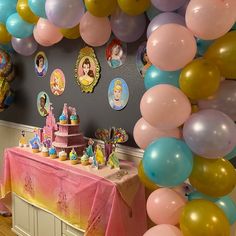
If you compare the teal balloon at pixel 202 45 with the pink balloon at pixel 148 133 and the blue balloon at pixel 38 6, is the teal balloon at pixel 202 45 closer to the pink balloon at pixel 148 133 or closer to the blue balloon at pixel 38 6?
the pink balloon at pixel 148 133

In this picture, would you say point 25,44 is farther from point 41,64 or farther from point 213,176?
point 213,176

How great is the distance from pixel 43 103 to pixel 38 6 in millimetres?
1160

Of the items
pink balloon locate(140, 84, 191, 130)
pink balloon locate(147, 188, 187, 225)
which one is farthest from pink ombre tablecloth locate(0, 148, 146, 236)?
pink balloon locate(140, 84, 191, 130)

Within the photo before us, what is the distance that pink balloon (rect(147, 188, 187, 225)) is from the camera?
4.92 feet

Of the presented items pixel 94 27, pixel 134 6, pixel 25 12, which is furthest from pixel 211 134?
pixel 25 12

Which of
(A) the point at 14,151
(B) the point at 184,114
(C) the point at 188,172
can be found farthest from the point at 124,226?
(A) the point at 14,151

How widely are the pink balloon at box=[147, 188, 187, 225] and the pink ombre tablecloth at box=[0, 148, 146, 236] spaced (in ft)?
0.97

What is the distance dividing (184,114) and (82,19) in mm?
1020

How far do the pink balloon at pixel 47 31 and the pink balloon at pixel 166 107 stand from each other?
114cm

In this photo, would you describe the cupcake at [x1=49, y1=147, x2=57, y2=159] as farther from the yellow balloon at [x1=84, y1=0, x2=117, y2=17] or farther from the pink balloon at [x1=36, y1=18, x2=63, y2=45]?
the yellow balloon at [x1=84, y1=0, x2=117, y2=17]

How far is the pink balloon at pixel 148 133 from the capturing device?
4.93 ft

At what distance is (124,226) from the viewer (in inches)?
72.4

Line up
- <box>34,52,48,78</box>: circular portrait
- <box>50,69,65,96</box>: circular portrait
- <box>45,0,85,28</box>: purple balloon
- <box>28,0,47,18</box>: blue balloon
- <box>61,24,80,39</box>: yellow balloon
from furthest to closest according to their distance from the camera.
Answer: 1. <box>34,52,48,78</box>: circular portrait
2. <box>50,69,65,96</box>: circular portrait
3. <box>61,24,80,39</box>: yellow balloon
4. <box>28,0,47,18</box>: blue balloon
5. <box>45,0,85,28</box>: purple balloon

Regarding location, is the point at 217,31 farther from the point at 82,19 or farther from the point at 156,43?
the point at 82,19
